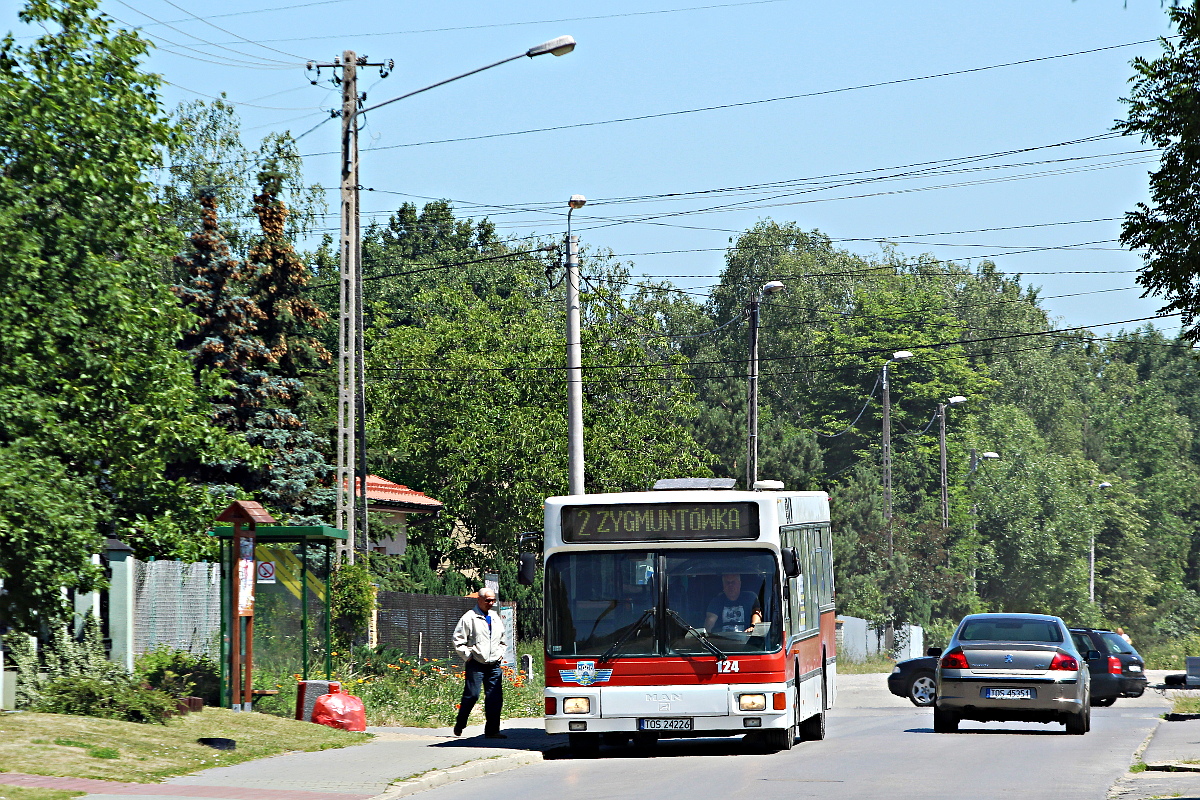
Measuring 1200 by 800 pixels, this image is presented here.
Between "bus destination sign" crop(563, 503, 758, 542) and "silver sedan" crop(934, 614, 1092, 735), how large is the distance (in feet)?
18.6

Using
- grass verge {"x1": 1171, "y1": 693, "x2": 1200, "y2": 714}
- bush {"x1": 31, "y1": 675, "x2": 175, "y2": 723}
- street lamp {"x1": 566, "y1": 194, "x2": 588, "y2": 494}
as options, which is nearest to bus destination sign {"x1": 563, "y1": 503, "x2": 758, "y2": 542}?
bush {"x1": 31, "y1": 675, "x2": 175, "y2": 723}

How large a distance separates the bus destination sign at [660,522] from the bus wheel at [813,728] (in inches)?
153

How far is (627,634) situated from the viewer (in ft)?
56.5

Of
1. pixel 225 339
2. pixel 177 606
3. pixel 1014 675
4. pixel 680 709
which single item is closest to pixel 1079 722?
pixel 1014 675

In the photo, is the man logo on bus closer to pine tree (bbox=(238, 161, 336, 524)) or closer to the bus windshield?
the bus windshield

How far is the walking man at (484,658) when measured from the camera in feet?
63.9

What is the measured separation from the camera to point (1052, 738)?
71.7 feet

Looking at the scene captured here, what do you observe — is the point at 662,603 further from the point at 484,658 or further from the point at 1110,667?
the point at 1110,667

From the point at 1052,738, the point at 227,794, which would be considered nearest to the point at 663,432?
the point at 1052,738

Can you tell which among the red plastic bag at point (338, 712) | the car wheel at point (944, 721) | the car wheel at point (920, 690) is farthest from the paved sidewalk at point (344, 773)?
the car wheel at point (920, 690)

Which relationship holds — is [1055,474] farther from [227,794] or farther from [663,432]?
[227,794]

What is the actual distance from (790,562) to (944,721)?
242 inches

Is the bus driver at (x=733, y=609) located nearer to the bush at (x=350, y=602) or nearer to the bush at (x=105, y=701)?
the bush at (x=105, y=701)

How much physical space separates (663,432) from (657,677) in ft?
107
